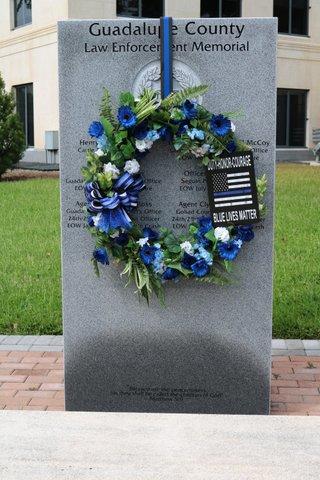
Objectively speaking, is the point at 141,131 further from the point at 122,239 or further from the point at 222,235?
the point at 222,235

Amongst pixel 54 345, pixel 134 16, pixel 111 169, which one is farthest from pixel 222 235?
pixel 134 16

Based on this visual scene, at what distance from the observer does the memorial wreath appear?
408cm

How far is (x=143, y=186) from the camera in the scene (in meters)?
4.20

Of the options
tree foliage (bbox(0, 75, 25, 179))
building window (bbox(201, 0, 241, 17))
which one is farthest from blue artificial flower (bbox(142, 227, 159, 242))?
building window (bbox(201, 0, 241, 17))

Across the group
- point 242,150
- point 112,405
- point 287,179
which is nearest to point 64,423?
point 112,405

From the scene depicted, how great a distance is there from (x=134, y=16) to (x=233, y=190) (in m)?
21.7

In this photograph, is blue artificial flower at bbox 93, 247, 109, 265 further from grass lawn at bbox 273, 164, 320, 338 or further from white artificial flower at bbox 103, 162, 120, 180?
grass lawn at bbox 273, 164, 320, 338

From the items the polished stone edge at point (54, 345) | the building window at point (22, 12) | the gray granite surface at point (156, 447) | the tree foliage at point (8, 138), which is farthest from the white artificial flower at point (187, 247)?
the building window at point (22, 12)

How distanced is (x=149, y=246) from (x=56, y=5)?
20831 mm

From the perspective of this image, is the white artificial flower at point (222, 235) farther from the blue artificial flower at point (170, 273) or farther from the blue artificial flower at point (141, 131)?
the blue artificial flower at point (141, 131)

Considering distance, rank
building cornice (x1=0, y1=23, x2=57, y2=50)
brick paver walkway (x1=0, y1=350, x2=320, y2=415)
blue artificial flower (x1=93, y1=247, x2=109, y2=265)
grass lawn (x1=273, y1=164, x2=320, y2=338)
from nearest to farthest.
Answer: blue artificial flower (x1=93, y1=247, x2=109, y2=265) → brick paver walkway (x1=0, y1=350, x2=320, y2=415) → grass lawn (x1=273, y1=164, x2=320, y2=338) → building cornice (x1=0, y1=23, x2=57, y2=50)

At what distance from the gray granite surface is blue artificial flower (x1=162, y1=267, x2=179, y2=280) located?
75 cm

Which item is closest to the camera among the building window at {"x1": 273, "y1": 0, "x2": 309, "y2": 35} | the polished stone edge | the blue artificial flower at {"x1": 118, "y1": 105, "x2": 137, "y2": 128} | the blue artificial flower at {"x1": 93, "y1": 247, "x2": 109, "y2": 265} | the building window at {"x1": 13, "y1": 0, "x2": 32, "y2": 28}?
the blue artificial flower at {"x1": 118, "y1": 105, "x2": 137, "y2": 128}

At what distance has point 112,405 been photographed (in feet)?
14.7
